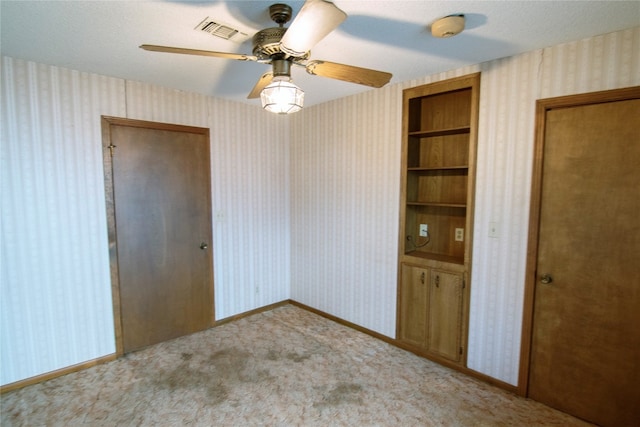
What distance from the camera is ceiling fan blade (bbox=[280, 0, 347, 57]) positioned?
118 cm

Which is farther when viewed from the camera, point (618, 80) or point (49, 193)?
point (49, 193)

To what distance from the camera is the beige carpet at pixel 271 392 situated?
2094 mm

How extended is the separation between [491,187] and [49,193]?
3.41 meters

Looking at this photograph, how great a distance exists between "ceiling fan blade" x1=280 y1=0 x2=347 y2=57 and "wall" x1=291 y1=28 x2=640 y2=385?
1.65 metres

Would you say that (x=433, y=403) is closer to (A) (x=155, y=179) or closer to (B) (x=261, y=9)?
(B) (x=261, y=9)

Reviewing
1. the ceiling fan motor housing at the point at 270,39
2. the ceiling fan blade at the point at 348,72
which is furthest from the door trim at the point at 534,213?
the ceiling fan motor housing at the point at 270,39

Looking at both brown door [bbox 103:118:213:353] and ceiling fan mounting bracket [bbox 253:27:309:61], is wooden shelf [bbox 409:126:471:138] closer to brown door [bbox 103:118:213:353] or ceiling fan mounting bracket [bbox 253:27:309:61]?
ceiling fan mounting bracket [bbox 253:27:309:61]

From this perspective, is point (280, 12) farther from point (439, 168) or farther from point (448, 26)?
point (439, 168)

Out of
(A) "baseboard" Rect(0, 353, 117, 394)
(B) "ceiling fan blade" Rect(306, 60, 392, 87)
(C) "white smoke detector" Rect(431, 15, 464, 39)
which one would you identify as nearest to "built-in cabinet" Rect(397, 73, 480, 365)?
(C) "white smoke detector" Rect(431, 15, 464, 39)

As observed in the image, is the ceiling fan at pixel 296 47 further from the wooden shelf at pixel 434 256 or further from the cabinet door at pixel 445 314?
the cabinet door at pixel 445 314

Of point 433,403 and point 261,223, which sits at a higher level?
point 261,223

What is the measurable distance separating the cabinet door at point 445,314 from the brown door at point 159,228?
227 centimetres

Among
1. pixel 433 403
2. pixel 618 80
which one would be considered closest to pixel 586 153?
pixel 618 80

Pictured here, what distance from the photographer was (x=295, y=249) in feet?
13.4
